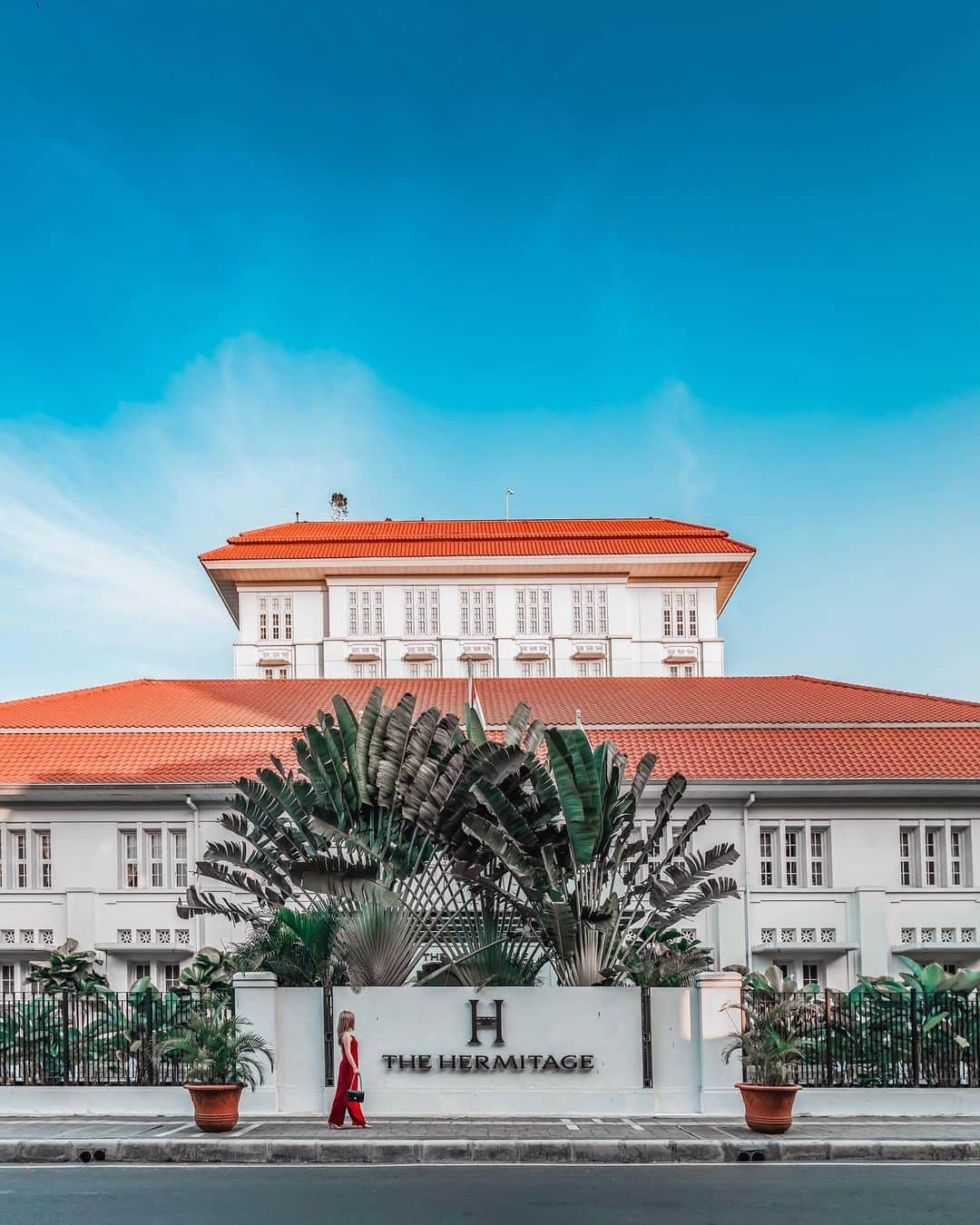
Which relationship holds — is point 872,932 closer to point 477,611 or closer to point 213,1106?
point 213,1106

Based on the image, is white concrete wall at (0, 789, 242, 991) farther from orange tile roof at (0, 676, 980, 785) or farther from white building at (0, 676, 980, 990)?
orange tile roof at (0, 676, 980, 785)

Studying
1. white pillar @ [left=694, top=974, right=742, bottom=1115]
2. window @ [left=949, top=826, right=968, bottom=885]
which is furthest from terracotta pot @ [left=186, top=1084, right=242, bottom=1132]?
window @ [left=949, top=826, right=968, bottom=885]

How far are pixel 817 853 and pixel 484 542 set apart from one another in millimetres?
30165

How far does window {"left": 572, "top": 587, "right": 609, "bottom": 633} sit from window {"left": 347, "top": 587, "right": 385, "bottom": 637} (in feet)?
28.2

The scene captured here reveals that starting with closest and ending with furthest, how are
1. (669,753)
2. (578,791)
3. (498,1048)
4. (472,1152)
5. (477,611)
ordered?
1. (472,1152)
2. (498,1048)
3. (578,791)
4. (669,753)
5. (477,611)

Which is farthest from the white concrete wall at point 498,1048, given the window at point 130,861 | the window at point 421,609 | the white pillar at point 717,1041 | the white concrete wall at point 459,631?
the window at point 421,609

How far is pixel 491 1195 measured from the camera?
40.1 ft

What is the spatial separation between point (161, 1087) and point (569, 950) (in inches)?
240

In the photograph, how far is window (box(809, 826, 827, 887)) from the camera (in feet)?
94.7

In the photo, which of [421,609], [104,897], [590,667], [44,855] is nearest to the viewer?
[104,897]

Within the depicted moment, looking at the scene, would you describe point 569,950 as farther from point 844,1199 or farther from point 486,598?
point 486,598

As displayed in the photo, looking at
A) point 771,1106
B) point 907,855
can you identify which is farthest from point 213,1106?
point 907,855

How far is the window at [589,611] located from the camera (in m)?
55.9

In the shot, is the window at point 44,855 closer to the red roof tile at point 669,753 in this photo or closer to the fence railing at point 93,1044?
the red roof tile at point 669,753
